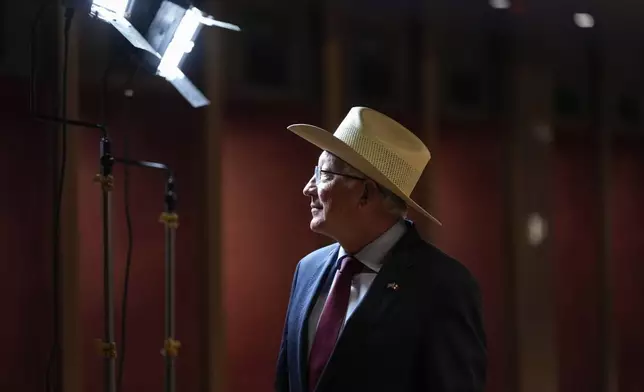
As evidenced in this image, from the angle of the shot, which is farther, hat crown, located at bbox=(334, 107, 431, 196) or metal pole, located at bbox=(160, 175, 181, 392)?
metal pole, located at bbox=(160, 175, 181, 392)

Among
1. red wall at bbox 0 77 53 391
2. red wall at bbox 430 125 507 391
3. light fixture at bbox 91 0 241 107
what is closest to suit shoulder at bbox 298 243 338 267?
light fixture at bbox 91 0 241 107

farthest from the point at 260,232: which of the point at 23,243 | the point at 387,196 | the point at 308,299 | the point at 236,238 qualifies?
the point at 387,196

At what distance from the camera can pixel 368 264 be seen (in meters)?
1.59

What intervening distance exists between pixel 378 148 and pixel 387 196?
0.11m

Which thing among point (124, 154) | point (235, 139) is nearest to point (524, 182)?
point (235, 139)

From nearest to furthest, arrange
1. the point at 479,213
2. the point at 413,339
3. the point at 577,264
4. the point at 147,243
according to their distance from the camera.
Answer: the point at 413,339
the point at 147,243
the point at 479,213
the point at 577,264

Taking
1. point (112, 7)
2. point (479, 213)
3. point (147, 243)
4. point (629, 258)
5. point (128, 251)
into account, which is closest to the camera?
point (112, 7)

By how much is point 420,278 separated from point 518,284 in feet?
6.17

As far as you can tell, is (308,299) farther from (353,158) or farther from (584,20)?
(584,20)

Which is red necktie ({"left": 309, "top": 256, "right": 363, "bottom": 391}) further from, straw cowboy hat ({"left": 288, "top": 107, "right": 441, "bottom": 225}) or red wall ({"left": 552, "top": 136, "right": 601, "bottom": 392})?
red wall ({"left": 552, "top": 136, "right": 601, "bottom": 392})

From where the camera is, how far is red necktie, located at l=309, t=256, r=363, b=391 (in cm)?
154

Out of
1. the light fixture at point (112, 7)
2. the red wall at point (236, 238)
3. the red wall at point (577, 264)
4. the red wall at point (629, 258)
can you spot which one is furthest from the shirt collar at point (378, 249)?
the red wall at point (629, 258)

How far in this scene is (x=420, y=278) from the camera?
4.93 ft

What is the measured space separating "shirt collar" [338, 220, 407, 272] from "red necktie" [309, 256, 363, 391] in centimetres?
2
